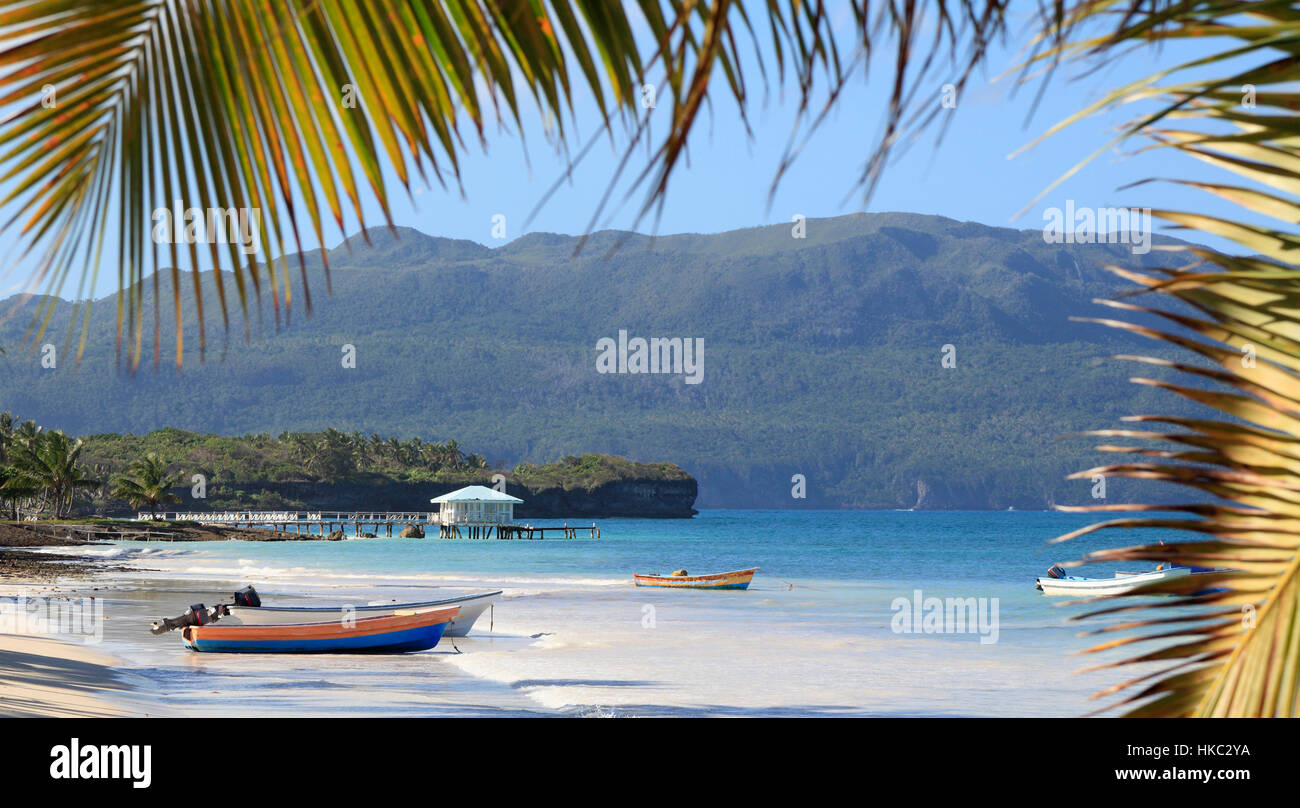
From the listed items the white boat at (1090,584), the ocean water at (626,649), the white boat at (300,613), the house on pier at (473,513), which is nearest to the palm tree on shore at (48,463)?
the ocean water at (626,649)

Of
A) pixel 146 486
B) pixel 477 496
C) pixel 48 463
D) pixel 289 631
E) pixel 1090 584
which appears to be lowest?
pixel 1090 584

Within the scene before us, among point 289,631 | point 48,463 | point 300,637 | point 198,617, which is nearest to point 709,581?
point 300,637

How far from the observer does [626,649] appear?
2434cm

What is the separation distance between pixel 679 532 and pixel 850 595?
8076 cm

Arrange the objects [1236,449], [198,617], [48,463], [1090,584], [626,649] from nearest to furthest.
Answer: [1236,449] < [198,617] < [626,649] < [1090,584] < [48,463]

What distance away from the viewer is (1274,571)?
1425 millimetres

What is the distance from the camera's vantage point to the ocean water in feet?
54.7

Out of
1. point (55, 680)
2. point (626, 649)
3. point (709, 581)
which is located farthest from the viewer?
point (709, 581)

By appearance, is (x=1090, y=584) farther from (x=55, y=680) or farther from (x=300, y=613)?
(x=55, y=680)

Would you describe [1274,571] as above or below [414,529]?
above
